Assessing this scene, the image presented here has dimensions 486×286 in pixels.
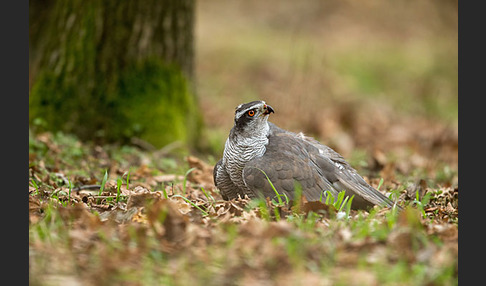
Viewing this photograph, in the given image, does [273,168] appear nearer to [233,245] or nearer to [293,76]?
[233,245]

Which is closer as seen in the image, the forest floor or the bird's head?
the forest floor

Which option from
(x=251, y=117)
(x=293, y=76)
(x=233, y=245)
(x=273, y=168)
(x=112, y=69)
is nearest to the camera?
(x=233, y=245)

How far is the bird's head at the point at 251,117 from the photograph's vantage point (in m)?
4.89

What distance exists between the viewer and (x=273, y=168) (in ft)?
15.6

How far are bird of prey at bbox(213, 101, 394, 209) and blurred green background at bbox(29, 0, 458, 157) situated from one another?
2659 mm

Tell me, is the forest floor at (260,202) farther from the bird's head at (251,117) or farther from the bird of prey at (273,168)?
the bird's head at (251,117)

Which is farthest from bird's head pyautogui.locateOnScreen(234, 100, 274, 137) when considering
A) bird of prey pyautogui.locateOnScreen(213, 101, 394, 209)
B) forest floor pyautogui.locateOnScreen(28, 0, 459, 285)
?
forest floor pyautogui.locateOnScreen(28, 0, 459, 285)

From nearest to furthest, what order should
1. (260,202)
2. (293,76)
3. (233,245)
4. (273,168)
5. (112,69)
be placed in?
(233,245) → (260,202) → (273,168) → (112,69) → (293,76)

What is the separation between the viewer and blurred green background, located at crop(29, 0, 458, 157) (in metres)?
7.36

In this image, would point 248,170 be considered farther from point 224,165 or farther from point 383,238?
point 383,238

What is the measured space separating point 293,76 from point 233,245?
863 cm

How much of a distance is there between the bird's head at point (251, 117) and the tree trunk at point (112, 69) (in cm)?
270

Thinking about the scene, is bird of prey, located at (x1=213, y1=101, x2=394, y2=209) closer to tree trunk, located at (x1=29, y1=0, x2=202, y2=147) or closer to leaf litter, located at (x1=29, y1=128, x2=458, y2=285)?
leaf litter, located at (x1=29, y1=128, x2=458, y2=285)

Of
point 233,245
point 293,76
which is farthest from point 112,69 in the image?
point 293,76
